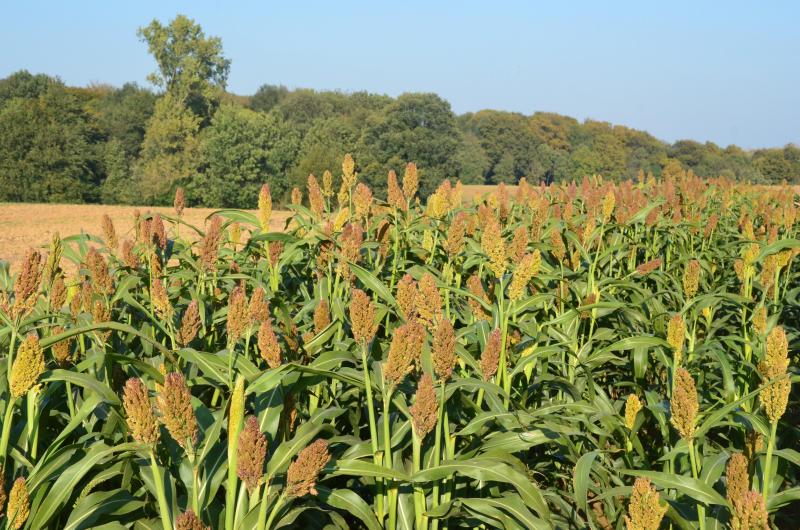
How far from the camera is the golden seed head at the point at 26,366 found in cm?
174

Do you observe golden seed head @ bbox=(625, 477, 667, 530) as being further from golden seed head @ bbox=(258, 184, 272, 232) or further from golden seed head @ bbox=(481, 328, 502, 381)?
golden seed head @ bbox=(258, 184, 272, 232)

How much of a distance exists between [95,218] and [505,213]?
37271 mm

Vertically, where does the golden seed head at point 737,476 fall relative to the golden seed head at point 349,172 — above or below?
below

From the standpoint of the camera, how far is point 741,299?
11.6 ft

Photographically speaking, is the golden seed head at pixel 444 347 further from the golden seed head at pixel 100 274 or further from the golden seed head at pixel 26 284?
the golden seed head at pixel 100 274

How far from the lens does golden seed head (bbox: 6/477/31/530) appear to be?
5.38 ft

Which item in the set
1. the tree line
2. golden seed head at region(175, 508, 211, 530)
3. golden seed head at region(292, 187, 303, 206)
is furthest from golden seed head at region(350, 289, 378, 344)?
the tree line

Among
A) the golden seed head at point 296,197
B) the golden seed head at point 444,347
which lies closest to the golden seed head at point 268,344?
the golden seed head at point 444,347

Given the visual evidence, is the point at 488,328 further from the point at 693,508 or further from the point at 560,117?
the point at 560,117

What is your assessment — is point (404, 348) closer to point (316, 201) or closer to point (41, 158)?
point (316, 201)

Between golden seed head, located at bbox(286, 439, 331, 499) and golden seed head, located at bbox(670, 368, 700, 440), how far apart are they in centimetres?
101

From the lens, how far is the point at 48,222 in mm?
36625

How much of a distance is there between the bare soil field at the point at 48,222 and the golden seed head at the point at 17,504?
2204 cm

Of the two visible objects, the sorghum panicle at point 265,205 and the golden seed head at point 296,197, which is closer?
the sorghum panicle at point 265,205
